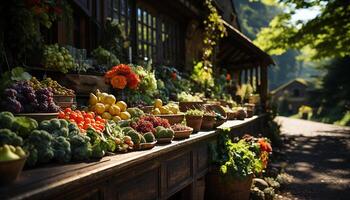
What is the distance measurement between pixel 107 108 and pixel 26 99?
1.32 m

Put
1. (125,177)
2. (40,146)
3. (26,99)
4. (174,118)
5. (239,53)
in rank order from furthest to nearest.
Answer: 1. (239,53)
2. (174,118)
3. (26,99)
4. (125,177)
5. (40,146)

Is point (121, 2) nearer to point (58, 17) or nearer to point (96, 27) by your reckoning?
point (96, 27)

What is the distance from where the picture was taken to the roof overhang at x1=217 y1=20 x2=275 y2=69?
49.6ft

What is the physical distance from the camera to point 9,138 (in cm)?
275

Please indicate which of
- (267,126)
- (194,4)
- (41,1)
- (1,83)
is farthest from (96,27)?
(267,126)

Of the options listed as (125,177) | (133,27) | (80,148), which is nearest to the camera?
(80,148)

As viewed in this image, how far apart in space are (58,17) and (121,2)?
3.12 metres

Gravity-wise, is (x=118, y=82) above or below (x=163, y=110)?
above

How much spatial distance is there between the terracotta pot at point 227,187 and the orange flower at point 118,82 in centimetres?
186

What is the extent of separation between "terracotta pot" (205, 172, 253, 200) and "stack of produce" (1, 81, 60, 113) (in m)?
2.89

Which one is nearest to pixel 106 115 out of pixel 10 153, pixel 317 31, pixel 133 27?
pixel 10 153

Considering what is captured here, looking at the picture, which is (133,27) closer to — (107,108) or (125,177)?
(107,108)

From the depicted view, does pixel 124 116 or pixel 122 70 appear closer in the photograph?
pixel 124 116

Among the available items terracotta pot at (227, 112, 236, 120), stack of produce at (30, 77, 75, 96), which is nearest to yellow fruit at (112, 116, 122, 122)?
stack of produce at (30, 77, 75, 96)
